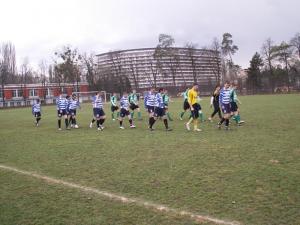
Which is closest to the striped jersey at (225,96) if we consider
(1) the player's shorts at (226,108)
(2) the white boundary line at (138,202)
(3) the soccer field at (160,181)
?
(1) the player's shorts at (226,108)

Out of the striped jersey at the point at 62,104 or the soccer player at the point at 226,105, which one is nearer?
the soccer player at the point at 226,105

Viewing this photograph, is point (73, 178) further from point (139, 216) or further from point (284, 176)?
point (284, 176)

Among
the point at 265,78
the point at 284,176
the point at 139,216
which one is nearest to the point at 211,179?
the point at 284,176

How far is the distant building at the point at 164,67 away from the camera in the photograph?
95575 mm

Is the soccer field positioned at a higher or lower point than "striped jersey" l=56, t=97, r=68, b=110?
lower

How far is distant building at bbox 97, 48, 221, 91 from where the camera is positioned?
314 feet

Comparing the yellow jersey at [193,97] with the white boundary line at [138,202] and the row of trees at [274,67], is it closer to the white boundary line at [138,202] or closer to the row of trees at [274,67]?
the white boundary line at [138,202]

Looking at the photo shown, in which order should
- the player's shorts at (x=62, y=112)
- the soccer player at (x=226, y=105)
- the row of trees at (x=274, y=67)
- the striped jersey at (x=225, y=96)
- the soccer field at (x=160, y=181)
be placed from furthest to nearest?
the row of trees at (x=274, y=67), the player's shorts at (x=62, y=112), the striped jersey at (x=225, y=96), the soccer player at (x=226, y=105), the soccer field at (x=160, y=181)

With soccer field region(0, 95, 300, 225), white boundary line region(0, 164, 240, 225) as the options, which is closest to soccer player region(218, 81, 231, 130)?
soccer field region(0, 95, 300, 225)

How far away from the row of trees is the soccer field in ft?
227

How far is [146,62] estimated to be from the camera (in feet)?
372

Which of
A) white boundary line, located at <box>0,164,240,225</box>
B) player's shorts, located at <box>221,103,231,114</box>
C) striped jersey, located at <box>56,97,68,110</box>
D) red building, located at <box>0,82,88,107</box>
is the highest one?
red building, located at <box>0,82,88,107</box>

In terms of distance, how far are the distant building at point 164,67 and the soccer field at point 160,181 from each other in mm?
76165

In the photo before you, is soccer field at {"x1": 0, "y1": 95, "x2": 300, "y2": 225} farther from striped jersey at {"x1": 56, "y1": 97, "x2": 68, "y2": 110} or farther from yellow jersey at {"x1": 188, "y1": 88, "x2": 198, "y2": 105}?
striped jersey at {"x1": 56, "y1": 97, "x2": 68, "y2": 110}
